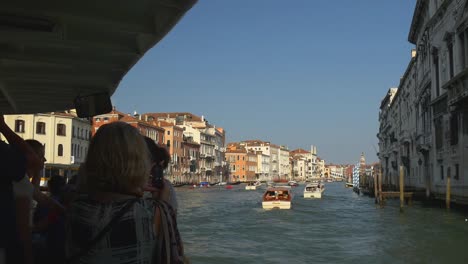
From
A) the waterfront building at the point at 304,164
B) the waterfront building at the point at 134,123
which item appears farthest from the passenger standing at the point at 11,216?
the waterfront building at the point at 304,164

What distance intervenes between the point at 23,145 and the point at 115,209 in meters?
0.97

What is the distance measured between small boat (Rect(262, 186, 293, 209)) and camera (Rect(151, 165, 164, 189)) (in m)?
25.5

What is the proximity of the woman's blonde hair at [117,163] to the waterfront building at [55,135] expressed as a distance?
37.1 metres

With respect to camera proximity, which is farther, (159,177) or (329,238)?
(329,238)

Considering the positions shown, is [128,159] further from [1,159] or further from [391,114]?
[391,114]

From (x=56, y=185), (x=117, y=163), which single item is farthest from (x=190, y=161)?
(x=117, y=163)

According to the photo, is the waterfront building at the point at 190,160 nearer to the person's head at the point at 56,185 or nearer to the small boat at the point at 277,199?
the small boat at the point at 277,199

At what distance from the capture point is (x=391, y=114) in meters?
50.4

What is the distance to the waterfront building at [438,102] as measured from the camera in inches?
763

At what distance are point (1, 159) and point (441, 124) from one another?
77.7 feet

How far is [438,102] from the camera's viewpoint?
2350cm

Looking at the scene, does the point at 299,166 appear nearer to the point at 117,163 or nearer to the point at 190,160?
the point at 190,160

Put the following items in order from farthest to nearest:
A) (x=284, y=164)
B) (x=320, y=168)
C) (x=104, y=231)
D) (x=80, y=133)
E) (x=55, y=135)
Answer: (x=320, y=168)
(x=284, y=164)
(x=80, y=133)
(x=55, y=135)
(x=104, y=231)

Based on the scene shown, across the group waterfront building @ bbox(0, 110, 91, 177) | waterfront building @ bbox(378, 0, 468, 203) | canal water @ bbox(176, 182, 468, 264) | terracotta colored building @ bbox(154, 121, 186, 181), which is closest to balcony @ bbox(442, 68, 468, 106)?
waterfront building @ bbox(378, 0, 468, 203)
